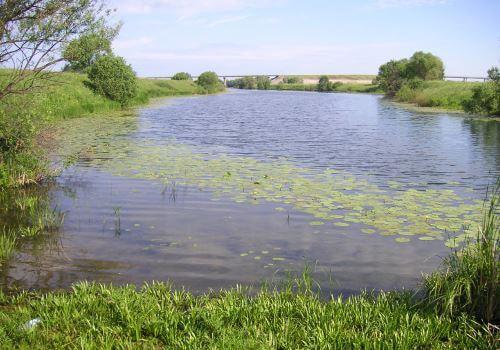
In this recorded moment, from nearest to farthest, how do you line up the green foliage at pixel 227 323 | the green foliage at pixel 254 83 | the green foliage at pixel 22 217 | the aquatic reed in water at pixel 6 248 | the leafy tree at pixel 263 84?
the green foliage at pixel 227 323 < the aquatic reed in water at pixel 6 248 < the green foliage at pixel 22 217 < the leafy tree at pixel 263 84 < the green foliage at pixel 254 83

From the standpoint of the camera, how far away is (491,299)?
236 inches

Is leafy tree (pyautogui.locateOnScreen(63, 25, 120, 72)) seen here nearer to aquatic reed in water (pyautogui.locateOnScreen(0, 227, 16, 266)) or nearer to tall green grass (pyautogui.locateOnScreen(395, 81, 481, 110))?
aquatic reed in water (pyautogui.locateOnScreen(0, 227, 16, 266))

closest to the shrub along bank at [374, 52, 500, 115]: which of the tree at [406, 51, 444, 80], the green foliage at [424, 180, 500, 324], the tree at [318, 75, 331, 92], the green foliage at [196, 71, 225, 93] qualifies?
the tree at [406, 51, 444, 80]

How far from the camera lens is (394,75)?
A: 94.5 meters

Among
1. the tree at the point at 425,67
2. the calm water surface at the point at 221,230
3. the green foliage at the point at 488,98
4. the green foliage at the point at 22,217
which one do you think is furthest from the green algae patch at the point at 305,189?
the tree at the point at 425,67

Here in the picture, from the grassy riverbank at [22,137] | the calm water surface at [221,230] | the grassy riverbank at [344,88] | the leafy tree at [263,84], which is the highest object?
the leafy tree at [263,84]

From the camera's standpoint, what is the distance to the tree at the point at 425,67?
90.8 metres

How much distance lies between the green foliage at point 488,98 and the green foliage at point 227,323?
40.7 metres

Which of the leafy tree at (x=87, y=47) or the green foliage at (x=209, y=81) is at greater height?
the green foliage at (x=209, y=81)

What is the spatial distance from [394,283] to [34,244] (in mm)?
7292

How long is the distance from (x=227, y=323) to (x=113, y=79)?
4370 centimetres

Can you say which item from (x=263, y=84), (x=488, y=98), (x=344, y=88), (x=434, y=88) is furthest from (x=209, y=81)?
(x=488, y=98)

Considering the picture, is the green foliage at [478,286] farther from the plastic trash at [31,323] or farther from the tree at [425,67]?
the tree at [425,67]

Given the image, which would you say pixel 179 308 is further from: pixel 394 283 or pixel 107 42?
pixel 107 42
